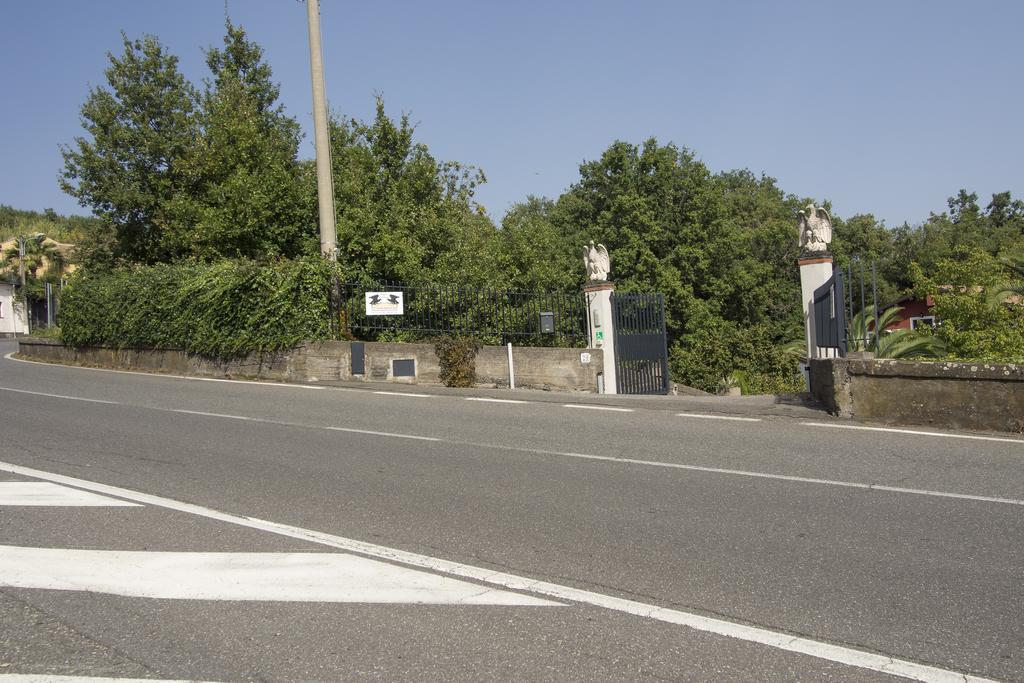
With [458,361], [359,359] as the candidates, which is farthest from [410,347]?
[458,361]

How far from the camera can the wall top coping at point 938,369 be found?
398 inches

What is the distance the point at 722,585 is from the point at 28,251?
243 ft

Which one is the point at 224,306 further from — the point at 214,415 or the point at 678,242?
the point at 678,242

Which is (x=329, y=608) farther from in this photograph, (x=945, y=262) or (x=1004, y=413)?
(x=945, y=262)

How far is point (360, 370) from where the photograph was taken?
18.8 metres

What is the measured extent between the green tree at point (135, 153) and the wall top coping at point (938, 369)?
24196 millimetres

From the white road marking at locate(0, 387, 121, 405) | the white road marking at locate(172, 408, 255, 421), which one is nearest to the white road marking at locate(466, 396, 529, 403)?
the white road marking at locate(172, 408, 255, 421)

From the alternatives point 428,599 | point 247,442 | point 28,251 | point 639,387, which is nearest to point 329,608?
point 428,599

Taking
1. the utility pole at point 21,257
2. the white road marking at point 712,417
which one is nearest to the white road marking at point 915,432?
the white road marking at point 712,417

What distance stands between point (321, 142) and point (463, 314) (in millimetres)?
5372

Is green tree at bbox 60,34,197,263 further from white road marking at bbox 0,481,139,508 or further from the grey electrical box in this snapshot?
white road marking at bbox 0,481,139,508

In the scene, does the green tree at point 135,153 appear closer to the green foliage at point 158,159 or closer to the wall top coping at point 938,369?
the green foliage at point 158,159

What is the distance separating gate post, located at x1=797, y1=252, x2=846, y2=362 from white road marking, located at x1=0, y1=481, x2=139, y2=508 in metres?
11.2

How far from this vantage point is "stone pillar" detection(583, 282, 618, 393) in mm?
17391
